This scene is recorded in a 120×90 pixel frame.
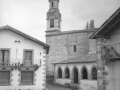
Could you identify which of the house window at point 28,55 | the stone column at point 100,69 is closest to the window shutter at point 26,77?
the house window at point 28,55

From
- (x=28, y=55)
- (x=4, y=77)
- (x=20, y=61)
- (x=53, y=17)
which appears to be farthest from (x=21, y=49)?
(x=53, y=17)

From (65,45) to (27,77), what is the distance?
2090 centimetres

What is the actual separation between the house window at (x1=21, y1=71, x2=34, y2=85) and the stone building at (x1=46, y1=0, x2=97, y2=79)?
17.4 m

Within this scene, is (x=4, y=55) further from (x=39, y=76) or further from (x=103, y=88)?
(x=103, y=88)

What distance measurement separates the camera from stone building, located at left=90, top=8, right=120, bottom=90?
10711 millimetres

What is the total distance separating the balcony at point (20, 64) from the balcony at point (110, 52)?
1118 cm

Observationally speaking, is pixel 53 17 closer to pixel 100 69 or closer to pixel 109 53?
pixel 100 69

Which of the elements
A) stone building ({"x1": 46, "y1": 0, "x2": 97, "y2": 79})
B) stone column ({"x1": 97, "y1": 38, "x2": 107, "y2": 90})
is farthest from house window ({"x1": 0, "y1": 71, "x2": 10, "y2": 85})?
stone building ({"x1": 46, "y1": 0, "x2": 97, "y2": 79})

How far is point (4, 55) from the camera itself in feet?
70.8

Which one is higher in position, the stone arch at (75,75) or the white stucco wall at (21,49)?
the white stucco wall at (21,49)

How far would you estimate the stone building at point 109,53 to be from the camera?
10711 mm

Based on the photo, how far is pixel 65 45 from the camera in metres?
41.4

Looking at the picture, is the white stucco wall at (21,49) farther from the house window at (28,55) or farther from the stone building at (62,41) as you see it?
the stone building at (62,41)

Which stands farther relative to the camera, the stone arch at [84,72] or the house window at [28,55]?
the stone arch at [84,72]
